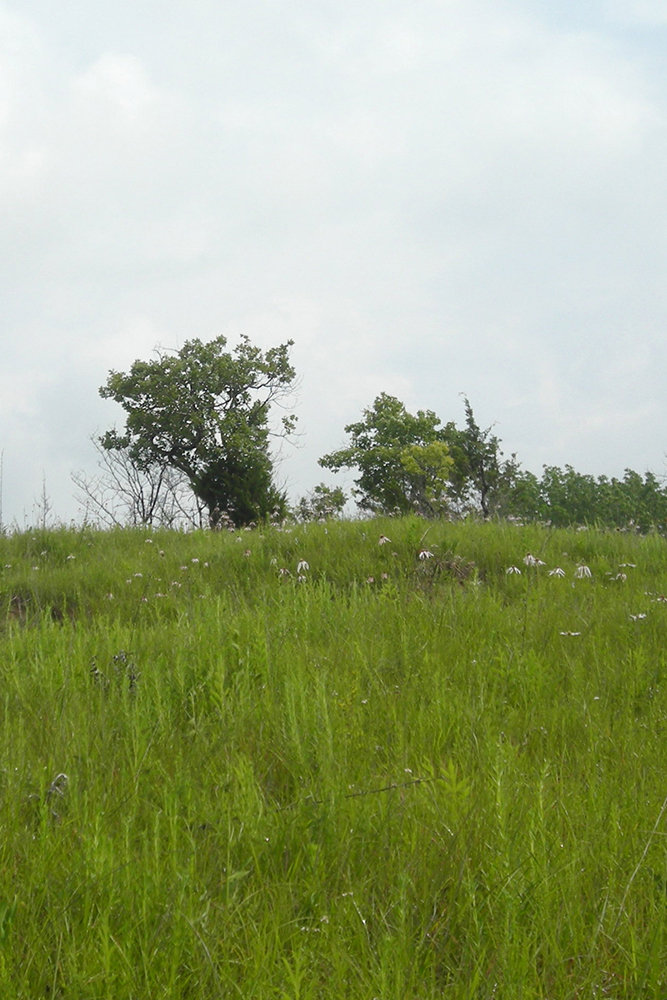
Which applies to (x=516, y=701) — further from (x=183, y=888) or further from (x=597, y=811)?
(x=183, y=888)

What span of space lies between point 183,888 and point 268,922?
9.5 inches

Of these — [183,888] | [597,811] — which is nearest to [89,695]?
[183,888]

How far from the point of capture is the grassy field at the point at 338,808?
1695mm

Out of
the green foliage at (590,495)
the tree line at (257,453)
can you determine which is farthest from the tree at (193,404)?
the green foliage at (590,495)

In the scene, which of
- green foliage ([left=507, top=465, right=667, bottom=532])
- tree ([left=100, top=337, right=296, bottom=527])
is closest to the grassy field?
tree ([left=100, top=337, right=296, bottom=527])

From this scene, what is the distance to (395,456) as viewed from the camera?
4312cm

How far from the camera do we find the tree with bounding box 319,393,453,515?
41688 millimetres

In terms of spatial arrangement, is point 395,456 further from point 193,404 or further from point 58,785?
point 58,785

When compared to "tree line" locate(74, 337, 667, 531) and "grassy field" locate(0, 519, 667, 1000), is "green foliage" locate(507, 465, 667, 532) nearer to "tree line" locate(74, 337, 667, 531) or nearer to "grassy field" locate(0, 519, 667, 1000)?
"tree line" locate(74, 337, 667, 531)

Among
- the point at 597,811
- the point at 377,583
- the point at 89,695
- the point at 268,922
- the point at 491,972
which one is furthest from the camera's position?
the point at 377,583

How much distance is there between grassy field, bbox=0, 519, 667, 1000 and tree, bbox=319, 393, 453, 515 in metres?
36.6

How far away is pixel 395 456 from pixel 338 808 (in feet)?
135

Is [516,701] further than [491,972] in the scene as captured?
Yes

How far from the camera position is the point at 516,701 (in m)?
Result: 3.38
